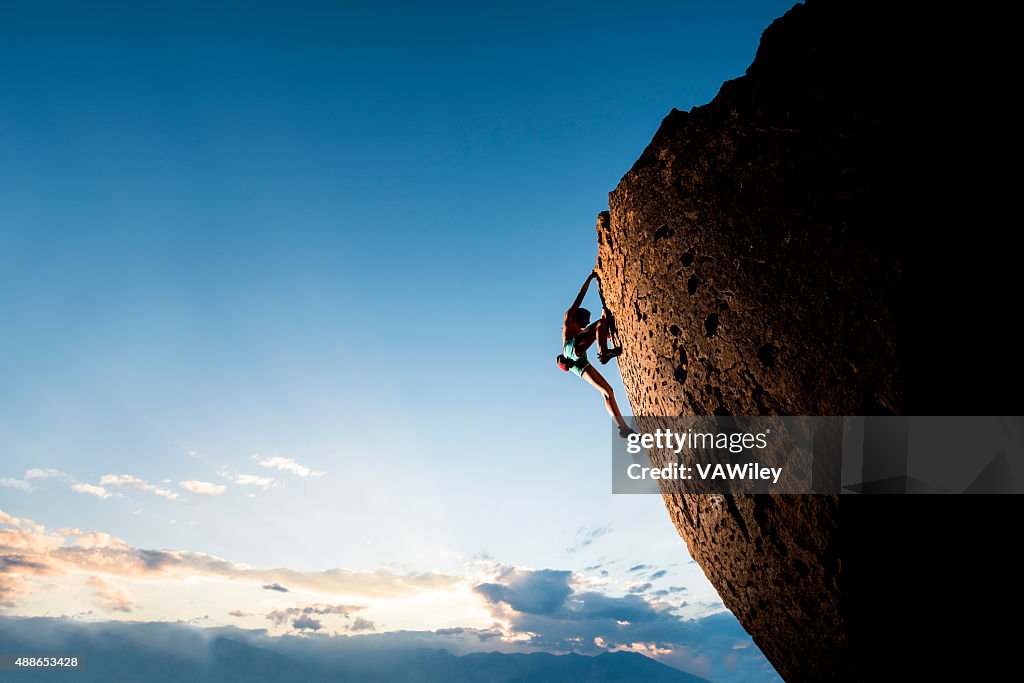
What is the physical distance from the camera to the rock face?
3768 mm

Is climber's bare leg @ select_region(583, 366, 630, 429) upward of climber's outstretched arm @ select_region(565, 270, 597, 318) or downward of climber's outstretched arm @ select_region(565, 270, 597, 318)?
downward

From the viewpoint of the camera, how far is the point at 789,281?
403cm

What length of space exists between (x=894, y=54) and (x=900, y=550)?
146 inches

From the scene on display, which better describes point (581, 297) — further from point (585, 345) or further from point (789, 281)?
point (789, 281)

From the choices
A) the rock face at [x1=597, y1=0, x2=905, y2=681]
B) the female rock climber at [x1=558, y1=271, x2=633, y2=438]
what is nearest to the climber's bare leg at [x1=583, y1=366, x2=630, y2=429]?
the female rock climber at [x1=558, y1=271, x2=633, y2=438]

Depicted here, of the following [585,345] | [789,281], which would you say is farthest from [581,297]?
[789,281]

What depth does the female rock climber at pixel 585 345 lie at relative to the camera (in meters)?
6.65

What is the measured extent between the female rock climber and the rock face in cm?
140
